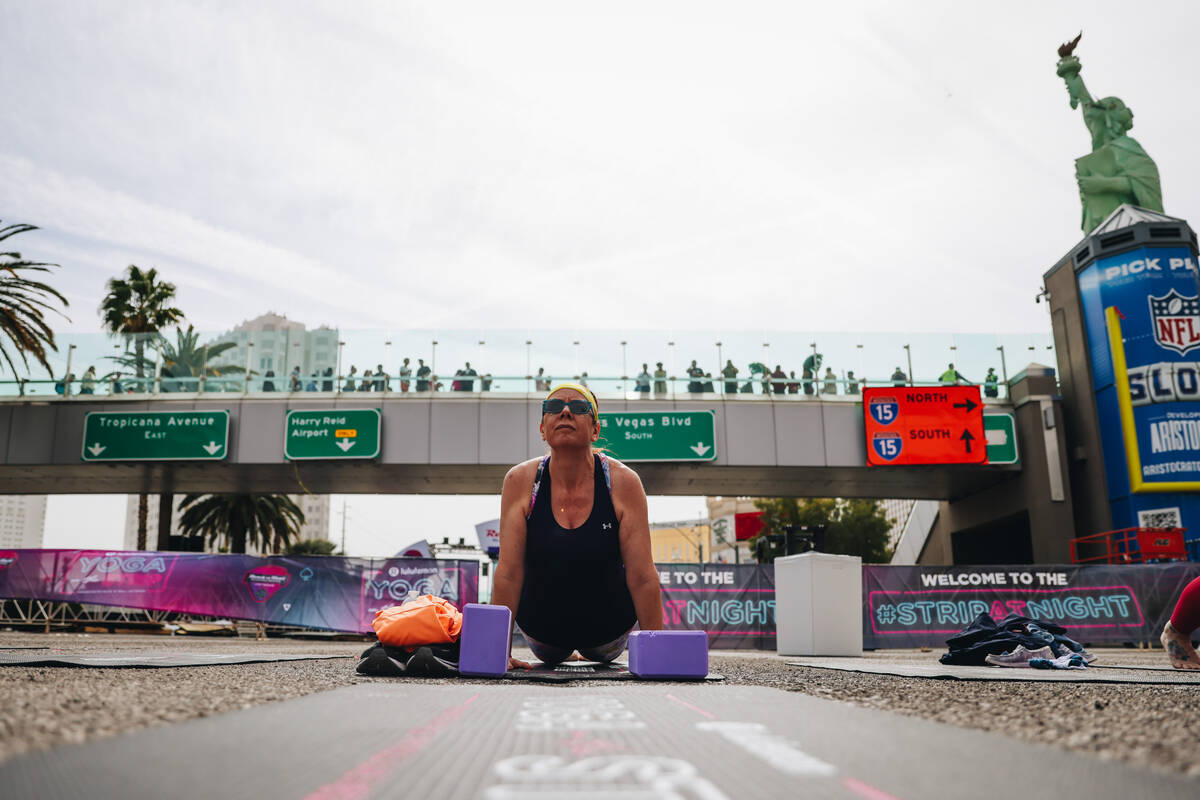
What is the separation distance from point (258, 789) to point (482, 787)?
16.1 inches

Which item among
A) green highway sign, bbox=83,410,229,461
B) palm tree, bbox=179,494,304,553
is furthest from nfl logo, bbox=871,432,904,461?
palm tree, bbox=179,494,304,553

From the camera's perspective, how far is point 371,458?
22.2 metres

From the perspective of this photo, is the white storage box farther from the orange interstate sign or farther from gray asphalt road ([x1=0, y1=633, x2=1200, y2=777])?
the orange interstate sign

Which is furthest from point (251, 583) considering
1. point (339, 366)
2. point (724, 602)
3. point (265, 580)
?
point (724, 602)

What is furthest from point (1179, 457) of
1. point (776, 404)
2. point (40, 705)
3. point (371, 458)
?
point (40, 705)

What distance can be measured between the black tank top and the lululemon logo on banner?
1515 cm

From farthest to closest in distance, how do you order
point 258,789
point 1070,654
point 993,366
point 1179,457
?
point 993,366 < point 1179,457 < point 1070,654 < point 258,789

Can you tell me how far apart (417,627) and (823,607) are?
29.5 ft

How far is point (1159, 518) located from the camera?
67.0 ft

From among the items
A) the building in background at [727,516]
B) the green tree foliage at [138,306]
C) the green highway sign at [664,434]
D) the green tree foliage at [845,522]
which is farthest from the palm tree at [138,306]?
the building in background at [727,516]

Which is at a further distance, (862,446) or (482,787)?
(862,446)

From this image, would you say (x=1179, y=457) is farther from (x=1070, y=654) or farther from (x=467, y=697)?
(x=467, y=697)

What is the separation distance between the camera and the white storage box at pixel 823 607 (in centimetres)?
1238

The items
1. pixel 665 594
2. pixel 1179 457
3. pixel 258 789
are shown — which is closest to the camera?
pixel 258 789
